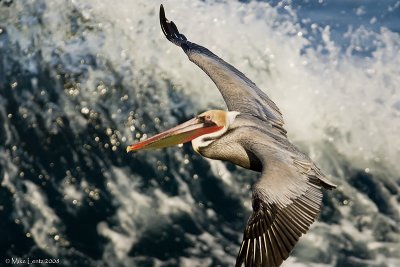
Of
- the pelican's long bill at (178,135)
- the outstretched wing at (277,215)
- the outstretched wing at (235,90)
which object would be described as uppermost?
the outstretched wing at (235,90)

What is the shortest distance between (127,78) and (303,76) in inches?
108

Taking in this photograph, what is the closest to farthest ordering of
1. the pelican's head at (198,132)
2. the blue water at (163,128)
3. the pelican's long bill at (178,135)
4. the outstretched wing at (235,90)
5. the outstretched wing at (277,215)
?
the outstretched wing at (277,215) → the pelican's head at (198,132) → the pelican's long bill at (178,135) → the outstretched wing at (235,90) → the blue water at (163,128)

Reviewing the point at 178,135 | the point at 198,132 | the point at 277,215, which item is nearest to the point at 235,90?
the point at 198,132

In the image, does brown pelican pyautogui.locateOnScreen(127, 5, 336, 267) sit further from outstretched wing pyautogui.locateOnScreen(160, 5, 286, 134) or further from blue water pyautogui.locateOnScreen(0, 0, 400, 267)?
blue water pyautogui.locateOnScreen(0, 0, 400, 267)

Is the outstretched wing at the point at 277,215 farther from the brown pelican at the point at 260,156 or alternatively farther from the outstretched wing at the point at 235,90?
the outstretched wing at the point at 235,90

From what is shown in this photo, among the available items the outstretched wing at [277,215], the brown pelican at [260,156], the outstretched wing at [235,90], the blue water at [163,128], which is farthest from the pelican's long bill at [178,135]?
the blue water at [163,128]

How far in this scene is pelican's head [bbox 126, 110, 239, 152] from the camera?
772 cm

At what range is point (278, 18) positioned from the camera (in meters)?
13.5

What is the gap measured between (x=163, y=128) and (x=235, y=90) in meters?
3.30

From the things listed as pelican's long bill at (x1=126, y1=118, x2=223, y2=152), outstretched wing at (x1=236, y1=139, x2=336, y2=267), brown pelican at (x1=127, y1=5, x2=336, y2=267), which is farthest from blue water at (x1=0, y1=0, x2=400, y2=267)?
outstretched wing at (x1=236, y1=139, x2=336, y2=267)

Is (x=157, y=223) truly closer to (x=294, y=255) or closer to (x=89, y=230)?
(x=89, y=230)

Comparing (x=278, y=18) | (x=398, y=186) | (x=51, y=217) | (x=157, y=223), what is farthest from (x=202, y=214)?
(x=278, y=18)

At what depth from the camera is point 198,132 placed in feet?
25.9

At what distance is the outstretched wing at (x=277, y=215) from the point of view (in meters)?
6.14
